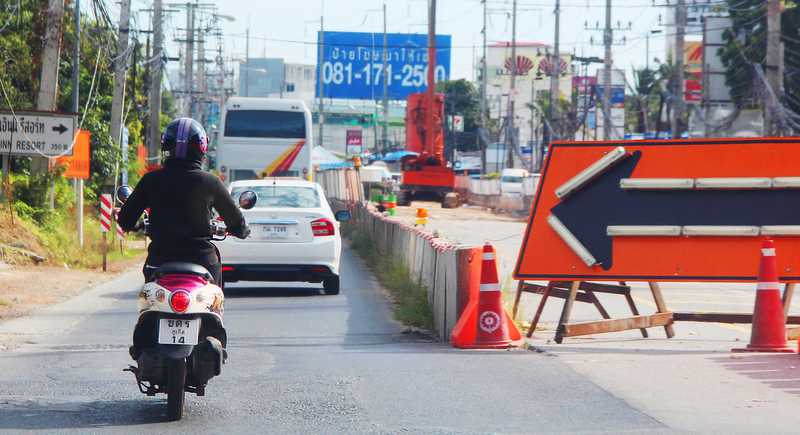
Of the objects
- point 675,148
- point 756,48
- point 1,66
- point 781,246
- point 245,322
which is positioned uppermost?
point 756,48

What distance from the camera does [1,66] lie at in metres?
21.9

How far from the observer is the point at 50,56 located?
18.5 m

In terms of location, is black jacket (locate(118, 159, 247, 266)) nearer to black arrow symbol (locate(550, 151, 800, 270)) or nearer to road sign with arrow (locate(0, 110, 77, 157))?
black arrow symbol (locate(550, 151, 800, 270))

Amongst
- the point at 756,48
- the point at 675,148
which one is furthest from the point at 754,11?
the point at 675,148

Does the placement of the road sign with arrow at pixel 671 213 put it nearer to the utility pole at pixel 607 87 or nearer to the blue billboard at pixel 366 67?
the utility pole at pixel 607 87

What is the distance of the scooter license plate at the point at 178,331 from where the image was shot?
5.05 meters

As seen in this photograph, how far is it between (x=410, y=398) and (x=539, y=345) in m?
2.80

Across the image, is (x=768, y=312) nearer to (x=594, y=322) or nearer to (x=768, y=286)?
(x=768, y=286)

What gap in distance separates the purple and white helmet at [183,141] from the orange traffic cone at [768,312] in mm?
4935

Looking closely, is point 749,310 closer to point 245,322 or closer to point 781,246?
point 781,246

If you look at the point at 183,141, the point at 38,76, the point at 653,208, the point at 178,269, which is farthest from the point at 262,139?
the point at 178,269

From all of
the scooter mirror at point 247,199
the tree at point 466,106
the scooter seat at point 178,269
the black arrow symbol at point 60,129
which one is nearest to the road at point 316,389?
the scooter seat at point 178,269

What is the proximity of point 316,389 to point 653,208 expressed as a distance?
407cm

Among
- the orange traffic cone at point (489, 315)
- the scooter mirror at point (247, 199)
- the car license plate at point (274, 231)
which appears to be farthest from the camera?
the car license plate at point (274, 231)
